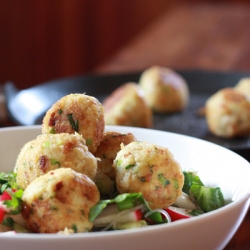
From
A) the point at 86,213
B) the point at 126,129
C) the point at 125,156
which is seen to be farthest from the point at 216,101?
the point at 86,213

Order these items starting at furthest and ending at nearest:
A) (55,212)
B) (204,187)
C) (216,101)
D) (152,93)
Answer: (152,93) < (216,101) < (204,187) < (55,212)

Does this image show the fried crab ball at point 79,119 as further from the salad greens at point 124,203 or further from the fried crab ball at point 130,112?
the fried crab ball at point 130,112

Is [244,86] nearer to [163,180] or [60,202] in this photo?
[163,180]

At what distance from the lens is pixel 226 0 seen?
6176 millimetres

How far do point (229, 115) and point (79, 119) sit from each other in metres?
1.30

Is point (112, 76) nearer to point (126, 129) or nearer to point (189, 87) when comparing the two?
point (189, 87)

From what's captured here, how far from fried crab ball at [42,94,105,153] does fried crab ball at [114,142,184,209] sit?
110 millimetres

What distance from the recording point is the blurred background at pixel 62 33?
5621 mm

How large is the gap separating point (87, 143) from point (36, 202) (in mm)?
235

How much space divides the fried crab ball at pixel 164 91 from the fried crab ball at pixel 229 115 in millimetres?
273

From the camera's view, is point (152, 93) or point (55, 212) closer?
point (55, 212)

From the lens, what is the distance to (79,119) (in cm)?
119

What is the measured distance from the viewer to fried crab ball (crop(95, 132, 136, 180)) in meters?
1.21

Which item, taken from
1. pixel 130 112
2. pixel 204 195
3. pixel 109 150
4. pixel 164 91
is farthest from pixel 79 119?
pixel 164 91
